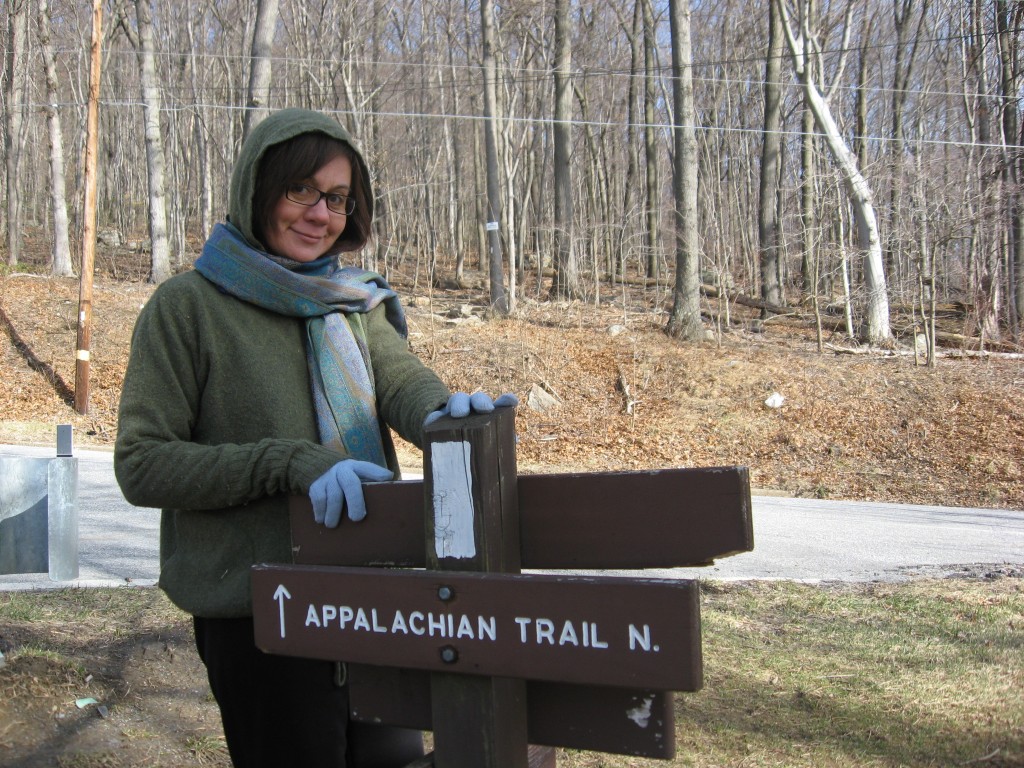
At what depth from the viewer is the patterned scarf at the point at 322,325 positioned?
1.94 m

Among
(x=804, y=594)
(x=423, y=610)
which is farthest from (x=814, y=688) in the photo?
(x=423, y=610)

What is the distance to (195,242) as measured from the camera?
38.0 m

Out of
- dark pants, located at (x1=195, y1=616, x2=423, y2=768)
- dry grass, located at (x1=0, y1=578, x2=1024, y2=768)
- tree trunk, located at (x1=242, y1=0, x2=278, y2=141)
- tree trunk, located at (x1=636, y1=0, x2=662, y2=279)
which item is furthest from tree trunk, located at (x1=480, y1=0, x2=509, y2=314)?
dark pants, located at (x1=195, y1=616, x2=423, y2=768)

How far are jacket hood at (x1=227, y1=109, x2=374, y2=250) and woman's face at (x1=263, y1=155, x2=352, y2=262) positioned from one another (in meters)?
0.04

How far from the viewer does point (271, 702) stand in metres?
1.88

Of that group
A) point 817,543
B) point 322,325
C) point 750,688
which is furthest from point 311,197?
point 817,543

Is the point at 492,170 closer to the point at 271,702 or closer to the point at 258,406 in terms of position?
the point at 258,406

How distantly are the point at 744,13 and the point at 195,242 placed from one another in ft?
71.9

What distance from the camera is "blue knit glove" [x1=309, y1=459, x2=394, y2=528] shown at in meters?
1.60

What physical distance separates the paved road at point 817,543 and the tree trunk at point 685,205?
313 inches

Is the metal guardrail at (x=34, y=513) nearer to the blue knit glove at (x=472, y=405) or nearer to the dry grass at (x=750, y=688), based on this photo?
the dry grass at (x=750, y=688)

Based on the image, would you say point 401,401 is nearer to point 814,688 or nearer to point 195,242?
point 814,688

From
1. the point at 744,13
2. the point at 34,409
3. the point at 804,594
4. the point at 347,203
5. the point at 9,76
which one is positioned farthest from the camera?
the point at 744,13

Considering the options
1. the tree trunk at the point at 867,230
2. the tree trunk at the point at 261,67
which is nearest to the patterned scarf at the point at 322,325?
the tree trunk at the point at 261,67
